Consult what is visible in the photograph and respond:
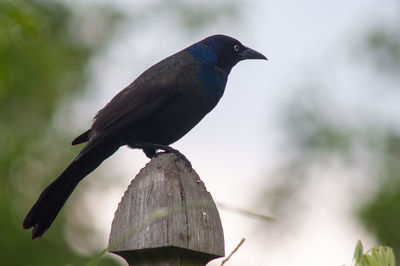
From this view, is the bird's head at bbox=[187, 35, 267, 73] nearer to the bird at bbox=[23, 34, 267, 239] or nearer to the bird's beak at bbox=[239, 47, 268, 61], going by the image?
the bird's beak at bbox=[239, 47, 268, 61]

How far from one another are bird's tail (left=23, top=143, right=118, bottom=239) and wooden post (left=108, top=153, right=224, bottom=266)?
87 cm

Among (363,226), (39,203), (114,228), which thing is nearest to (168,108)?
(39,203)

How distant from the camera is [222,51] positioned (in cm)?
525

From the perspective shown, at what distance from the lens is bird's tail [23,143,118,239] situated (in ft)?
11.3

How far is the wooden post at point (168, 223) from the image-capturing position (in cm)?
261

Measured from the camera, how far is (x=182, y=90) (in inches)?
169

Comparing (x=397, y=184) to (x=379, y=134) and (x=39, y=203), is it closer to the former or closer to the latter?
(x=379, y=134)

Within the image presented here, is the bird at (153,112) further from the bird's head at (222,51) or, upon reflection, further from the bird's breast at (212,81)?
the bird's head at (222,51)

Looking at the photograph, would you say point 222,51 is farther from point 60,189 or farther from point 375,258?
point 375,258

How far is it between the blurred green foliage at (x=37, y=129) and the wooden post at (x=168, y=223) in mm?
4602

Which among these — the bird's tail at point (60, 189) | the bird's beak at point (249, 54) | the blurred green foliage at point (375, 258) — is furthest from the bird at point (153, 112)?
the blurred green foliage at point (375, 258)

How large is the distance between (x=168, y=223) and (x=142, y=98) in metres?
1.71

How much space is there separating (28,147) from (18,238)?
2.00 metres

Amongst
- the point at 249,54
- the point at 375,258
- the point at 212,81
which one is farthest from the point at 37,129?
the point at 375,258
